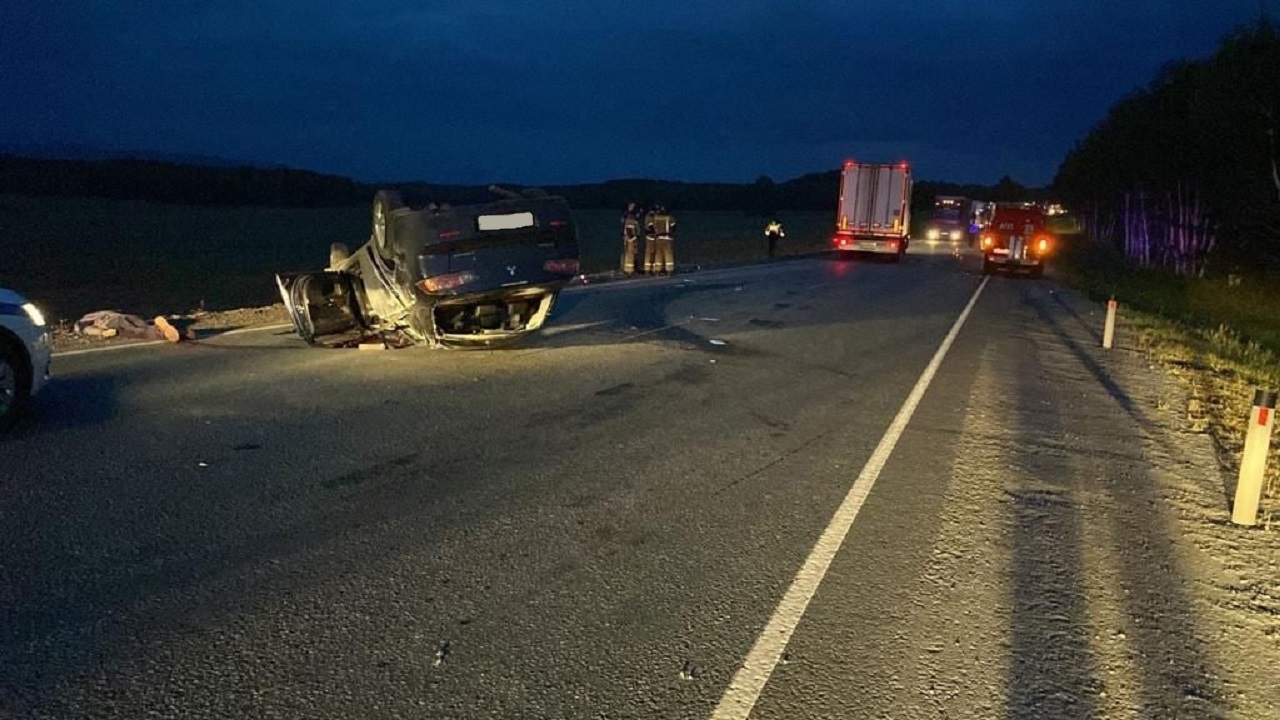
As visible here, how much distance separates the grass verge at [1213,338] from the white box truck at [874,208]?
→ 5886 millimetres

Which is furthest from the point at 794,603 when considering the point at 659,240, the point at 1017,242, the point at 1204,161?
the point at 1204,161

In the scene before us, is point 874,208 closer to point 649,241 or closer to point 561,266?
point 649,241

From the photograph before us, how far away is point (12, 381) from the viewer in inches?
311

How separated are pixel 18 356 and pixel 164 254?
30.9 metres

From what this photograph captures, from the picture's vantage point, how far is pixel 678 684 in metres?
4.11

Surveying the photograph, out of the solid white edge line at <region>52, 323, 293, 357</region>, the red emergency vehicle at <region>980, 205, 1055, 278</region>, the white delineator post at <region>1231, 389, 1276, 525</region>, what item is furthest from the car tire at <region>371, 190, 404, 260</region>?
the red emergency vehicle at <region>980, 205, 1055, 278</region>

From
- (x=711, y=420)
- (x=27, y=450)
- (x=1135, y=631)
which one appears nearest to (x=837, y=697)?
(x=1135, y=631)

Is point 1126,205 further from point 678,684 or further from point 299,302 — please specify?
point 678,684

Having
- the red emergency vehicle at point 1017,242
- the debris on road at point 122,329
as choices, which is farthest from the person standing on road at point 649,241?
the debris on road at point 122,329

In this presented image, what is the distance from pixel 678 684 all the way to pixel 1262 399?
15.4ft

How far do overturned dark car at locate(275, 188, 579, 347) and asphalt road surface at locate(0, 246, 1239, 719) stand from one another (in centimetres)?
79

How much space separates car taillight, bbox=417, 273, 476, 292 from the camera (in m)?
11.1

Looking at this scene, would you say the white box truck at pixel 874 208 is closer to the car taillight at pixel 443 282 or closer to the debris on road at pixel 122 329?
the car taillight at pixel 443 282

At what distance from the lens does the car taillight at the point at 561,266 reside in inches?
468
